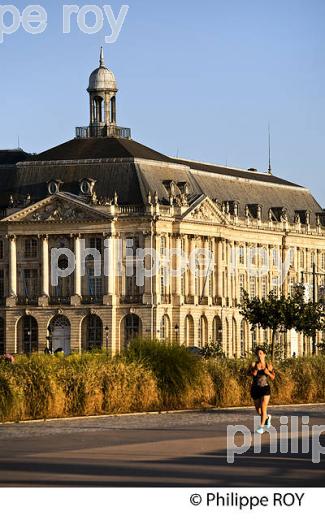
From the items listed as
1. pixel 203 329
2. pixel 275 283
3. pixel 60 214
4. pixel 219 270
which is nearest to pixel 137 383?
pixel 60 214

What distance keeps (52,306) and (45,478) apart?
11791 cm

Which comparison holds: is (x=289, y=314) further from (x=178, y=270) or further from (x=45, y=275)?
(x=45, y=275)

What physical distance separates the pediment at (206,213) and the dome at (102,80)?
46.6 ft

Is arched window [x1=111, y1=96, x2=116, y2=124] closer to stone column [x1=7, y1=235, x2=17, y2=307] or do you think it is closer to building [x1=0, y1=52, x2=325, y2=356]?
building [x1=0, y1=52, x2=325, y2=356]

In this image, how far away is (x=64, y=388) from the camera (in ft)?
154

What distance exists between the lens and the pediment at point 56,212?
477 ft

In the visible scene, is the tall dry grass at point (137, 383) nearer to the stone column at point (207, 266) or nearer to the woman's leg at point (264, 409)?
the woman's leg at point (264, 409)

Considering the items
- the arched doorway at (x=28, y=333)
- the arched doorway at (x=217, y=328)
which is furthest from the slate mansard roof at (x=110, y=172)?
the arched doorway at (x=217, y=328)

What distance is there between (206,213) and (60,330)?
14.4m

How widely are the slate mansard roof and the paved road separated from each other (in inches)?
4002

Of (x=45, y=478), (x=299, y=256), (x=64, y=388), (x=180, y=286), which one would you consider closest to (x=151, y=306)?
(x=180, y=286)

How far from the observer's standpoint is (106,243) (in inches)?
5743

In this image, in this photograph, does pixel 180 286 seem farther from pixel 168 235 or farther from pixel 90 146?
pixel 90 146

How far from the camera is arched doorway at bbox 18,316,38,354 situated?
14625cm
